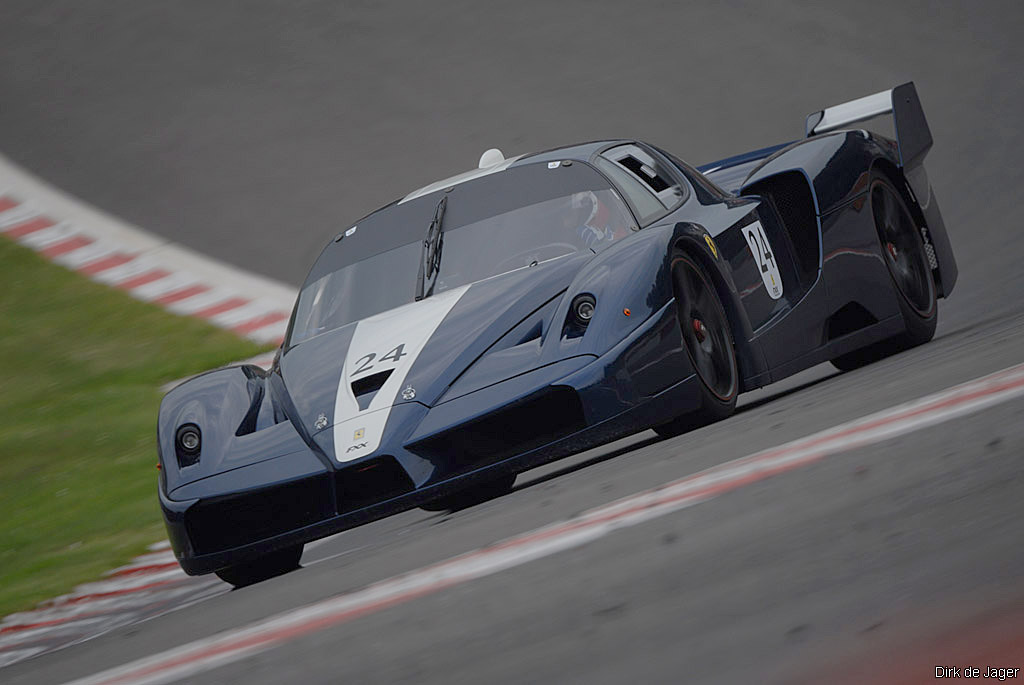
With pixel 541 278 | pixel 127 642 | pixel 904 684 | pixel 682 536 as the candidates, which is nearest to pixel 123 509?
pixel 541 278

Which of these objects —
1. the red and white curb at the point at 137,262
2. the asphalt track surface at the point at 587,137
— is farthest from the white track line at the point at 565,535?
the red and white curb at the point at 137,262

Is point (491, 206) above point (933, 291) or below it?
above

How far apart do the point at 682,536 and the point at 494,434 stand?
165cm

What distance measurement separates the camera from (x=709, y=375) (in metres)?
5.36

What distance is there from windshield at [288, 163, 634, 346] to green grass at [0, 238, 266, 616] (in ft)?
5.04

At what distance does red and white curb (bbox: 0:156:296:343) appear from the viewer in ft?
35.3

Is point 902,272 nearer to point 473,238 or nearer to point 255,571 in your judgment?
point 473,238

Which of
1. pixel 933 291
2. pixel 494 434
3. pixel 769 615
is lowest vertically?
pixel 933 291

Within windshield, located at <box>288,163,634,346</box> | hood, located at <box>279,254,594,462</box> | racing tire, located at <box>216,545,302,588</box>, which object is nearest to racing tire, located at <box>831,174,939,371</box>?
windshield, located at <box>288,163,634,346</box>

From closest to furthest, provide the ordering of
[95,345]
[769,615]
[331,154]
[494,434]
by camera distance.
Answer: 1. [769,615]
2. [494,434]
3. [95,345]
4. [331,154]

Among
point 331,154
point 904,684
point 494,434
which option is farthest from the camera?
point 331,154

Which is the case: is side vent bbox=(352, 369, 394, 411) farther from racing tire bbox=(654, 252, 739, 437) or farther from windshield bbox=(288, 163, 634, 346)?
racing tire bbox=(654, 252, 739, 437)

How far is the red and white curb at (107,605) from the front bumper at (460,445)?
581mm

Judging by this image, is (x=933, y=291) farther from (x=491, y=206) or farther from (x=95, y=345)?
(x=95, y=345)
